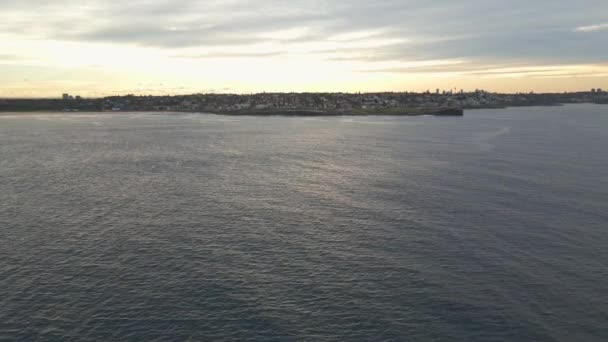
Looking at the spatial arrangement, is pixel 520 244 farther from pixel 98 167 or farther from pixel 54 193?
pixel 98 167

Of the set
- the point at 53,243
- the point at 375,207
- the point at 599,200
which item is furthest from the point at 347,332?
the point at 599,200

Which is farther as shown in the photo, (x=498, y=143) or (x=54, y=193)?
(x=498, y=143)

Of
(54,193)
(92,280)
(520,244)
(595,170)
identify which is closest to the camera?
(92,280)

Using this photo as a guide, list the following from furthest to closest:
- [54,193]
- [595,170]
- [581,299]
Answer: [595,170]
[54,193]
[581,299]

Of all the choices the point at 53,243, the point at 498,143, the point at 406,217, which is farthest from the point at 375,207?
the point at 498,143

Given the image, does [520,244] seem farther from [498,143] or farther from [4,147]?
[4,147]

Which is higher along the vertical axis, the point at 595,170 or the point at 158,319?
the point at 595,170
